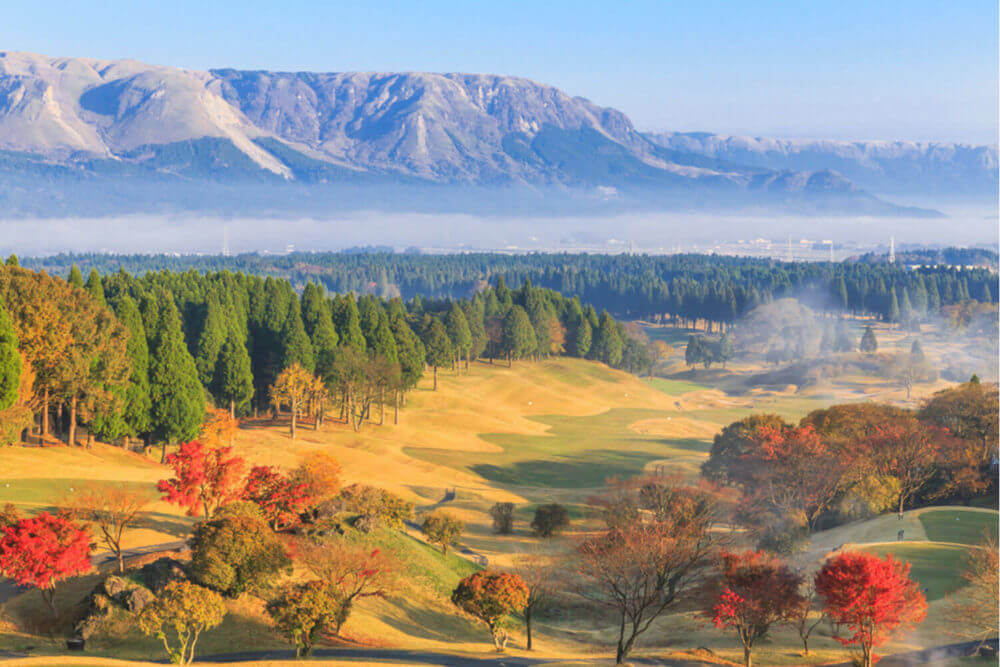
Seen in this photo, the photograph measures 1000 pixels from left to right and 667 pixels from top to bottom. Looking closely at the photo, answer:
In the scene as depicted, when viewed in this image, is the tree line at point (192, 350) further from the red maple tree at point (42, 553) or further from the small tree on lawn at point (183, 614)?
the small tree on lawn at point (183, 614)

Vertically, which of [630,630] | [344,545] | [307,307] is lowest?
[630,630]

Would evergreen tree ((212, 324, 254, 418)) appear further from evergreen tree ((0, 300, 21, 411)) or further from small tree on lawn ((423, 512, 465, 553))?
small tree on lawn ((423, 512, 465, 553))

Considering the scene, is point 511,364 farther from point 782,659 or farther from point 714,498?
point 782,659

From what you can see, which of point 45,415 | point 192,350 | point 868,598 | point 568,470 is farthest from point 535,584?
point 192,350

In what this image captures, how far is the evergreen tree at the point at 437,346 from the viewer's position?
383ft

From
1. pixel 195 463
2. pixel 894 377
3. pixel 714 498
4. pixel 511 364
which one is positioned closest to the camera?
pixel 195 463

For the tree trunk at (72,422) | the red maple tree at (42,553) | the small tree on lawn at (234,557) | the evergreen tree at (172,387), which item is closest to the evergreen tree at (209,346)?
the evergreen tree at (172,387)

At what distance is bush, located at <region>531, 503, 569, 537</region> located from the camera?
64062mm

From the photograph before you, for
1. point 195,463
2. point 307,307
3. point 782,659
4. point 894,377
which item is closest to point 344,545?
point 195,463

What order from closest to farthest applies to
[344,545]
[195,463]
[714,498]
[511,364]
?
[344,545] < [195,463] < [714,498] < [511,364]

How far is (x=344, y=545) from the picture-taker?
4272cm

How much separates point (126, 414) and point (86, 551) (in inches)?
1246

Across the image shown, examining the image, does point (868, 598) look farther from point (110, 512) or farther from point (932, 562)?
point (110, 512)

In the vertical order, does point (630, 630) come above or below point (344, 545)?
below
